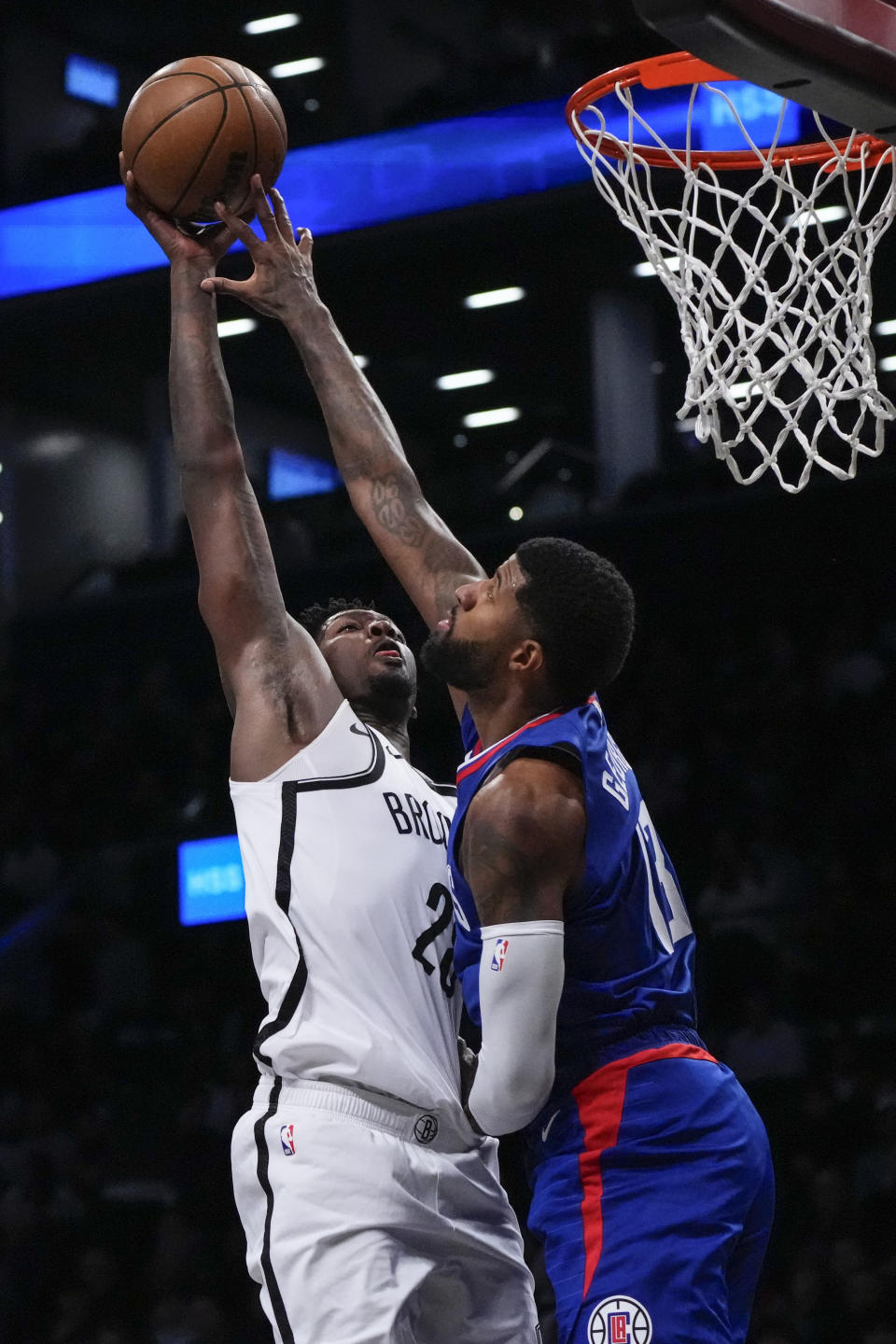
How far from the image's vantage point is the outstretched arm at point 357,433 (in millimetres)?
3648

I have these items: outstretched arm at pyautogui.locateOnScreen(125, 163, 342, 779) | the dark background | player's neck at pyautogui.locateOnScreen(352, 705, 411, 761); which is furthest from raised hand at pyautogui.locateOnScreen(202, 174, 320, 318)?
the dark background

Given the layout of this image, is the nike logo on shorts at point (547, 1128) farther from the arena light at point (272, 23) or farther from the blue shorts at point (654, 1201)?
the arena light at point (272, 23)

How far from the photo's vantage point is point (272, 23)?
1240 centimetres

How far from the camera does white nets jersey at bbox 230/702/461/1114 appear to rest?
3.12 metres

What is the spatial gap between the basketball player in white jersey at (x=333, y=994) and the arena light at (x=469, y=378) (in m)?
9.12

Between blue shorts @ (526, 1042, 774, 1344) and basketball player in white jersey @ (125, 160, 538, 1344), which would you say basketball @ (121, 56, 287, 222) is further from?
blue shorts @ (526, 1042, 774, 1344)

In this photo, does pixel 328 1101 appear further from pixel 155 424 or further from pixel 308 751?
pixel 155 424

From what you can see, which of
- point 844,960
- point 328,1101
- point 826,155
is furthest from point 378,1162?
point 844,960

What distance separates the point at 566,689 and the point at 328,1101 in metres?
0.88

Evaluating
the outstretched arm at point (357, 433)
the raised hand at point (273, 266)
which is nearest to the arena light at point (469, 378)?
the outstretched arm at point (357, 433)

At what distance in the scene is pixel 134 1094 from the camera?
9.55 meters

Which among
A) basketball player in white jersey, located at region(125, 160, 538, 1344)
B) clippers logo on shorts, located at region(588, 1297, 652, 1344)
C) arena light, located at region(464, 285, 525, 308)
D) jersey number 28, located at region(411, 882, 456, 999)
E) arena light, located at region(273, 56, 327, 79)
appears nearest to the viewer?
clippers logo on shorts, located at region(588, 1297, 652, 1344)

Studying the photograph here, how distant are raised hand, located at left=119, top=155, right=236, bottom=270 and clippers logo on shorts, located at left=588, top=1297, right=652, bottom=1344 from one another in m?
2.20

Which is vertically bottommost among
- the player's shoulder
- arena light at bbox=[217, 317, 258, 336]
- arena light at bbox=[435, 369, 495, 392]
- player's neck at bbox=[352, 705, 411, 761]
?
arena light at bbox=[435, 369, 495, 392]
